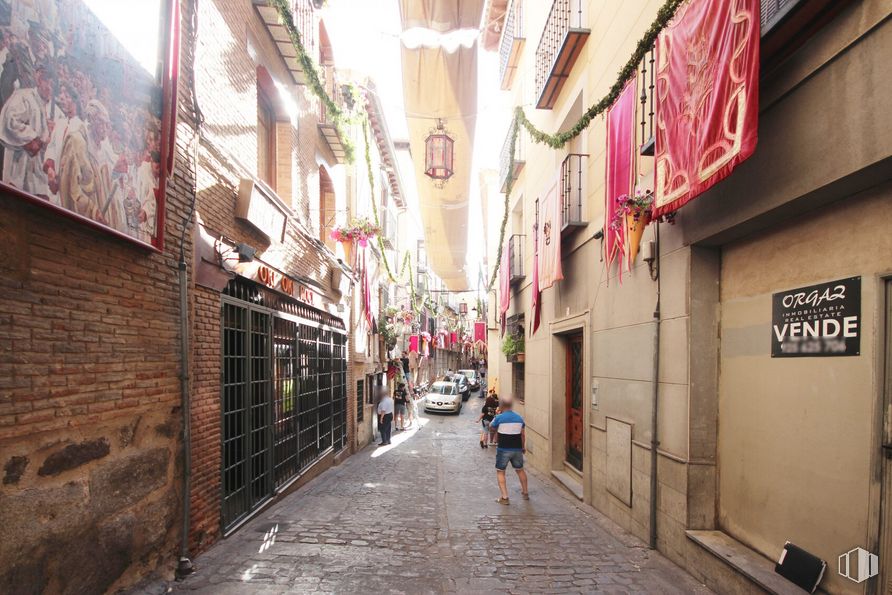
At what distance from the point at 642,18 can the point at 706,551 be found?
19.4ft

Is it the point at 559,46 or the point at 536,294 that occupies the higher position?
the point at 559,46

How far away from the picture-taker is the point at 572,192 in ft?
29.4

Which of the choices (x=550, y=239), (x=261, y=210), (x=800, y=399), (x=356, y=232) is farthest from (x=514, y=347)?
(x=800, y=399)

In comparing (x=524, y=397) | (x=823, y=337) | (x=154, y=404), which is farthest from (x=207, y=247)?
(x=524, y=397)

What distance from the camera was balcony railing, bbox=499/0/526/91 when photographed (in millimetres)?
15078

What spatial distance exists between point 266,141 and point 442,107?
3.28m

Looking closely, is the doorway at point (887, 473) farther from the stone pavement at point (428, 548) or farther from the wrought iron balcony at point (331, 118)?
the wrought iron balcony at point (331, 118)

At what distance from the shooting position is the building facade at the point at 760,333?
3260 millimetres

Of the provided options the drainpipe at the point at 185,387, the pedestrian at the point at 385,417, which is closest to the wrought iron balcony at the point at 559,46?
the drainpipe at the point at 185,387

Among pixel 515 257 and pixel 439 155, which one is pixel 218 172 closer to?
pixel 439 155

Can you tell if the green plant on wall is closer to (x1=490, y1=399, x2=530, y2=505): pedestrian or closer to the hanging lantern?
(x1=490, y1=399, x2=530, y2=505): pedestrian

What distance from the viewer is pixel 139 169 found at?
172 inches

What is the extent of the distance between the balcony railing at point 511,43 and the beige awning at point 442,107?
7.73 meters

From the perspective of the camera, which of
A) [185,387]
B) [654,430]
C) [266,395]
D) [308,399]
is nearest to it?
[185,387]
